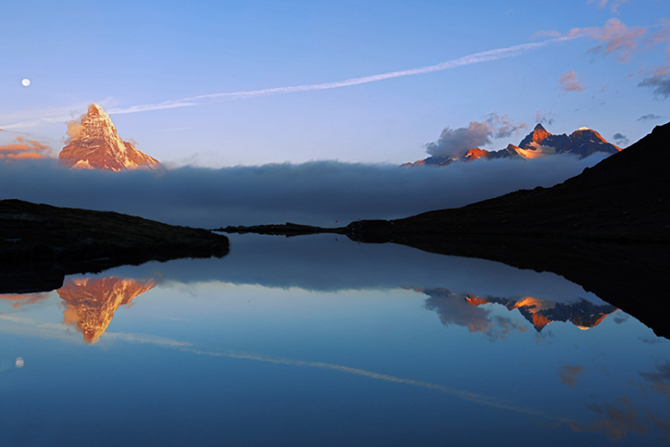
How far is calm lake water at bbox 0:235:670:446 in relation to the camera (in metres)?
9.76

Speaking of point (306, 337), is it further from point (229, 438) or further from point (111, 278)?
point (111, 278)

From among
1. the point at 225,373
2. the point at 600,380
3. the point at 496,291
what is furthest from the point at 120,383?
the point at 496,291

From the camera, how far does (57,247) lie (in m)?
51.7

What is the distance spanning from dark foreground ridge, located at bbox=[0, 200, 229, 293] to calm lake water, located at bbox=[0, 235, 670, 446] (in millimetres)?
11284

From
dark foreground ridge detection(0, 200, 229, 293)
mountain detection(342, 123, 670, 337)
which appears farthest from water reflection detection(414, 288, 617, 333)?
dark foreground ridge detection(0, 200, 229, 293)

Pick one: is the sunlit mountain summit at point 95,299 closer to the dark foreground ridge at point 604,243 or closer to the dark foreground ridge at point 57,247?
the dark foreground ridge at point 57,247

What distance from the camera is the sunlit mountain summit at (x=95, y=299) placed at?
19594 mm

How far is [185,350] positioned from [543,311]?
17.6 meters

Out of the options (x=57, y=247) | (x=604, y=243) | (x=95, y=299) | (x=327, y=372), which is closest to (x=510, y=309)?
(x=327, y=372)

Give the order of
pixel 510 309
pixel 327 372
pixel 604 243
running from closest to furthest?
pixel 327 372 → pixel 510 309 → pixel 604 243

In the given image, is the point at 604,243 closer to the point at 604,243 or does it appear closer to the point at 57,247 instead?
the point at 604,243

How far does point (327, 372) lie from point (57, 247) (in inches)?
1944

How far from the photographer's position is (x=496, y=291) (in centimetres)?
3028

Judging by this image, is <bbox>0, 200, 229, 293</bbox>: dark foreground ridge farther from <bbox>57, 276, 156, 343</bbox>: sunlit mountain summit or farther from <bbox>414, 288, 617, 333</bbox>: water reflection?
<bbox>414, 288, 617, 333</bbox>: water reflection
